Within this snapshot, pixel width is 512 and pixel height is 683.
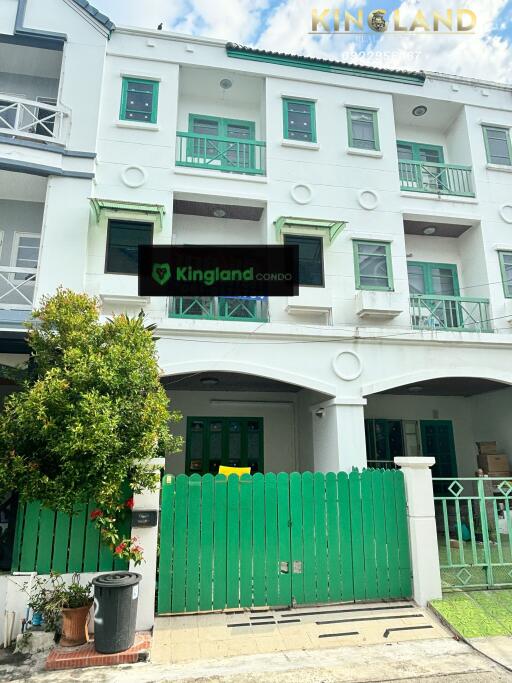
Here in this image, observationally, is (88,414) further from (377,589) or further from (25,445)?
(377,589)

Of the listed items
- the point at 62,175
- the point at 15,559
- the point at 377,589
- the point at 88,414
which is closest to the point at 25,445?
the point at 88,414

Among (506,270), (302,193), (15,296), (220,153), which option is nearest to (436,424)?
(506,270)

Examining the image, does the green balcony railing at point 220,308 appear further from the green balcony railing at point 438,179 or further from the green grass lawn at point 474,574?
the green grass lawn at point 474,574

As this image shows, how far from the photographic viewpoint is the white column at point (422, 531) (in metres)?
5.52

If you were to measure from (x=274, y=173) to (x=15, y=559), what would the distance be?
8524 millimetres

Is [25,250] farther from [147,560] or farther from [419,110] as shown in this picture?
[419,110]

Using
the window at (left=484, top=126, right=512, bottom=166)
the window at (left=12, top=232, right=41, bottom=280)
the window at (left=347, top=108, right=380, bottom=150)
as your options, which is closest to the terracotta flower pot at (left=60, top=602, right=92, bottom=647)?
the window at (left=12, top=232, right=41, bottom=280)

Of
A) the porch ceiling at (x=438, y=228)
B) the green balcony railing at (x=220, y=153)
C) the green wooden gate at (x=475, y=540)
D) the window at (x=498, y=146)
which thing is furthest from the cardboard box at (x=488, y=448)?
the green balcony railing at (x=220, y=153)

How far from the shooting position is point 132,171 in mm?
9312

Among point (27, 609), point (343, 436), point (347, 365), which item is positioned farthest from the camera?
point (347, 365)

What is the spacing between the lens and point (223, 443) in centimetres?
1100

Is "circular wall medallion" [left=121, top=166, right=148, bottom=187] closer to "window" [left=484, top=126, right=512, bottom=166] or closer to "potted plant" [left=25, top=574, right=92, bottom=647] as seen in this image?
Answer: "potted plant" [left=25, top=574, right=92, bottom=647]

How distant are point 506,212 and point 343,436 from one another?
23.0 feet

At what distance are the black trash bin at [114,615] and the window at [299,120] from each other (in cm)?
943
